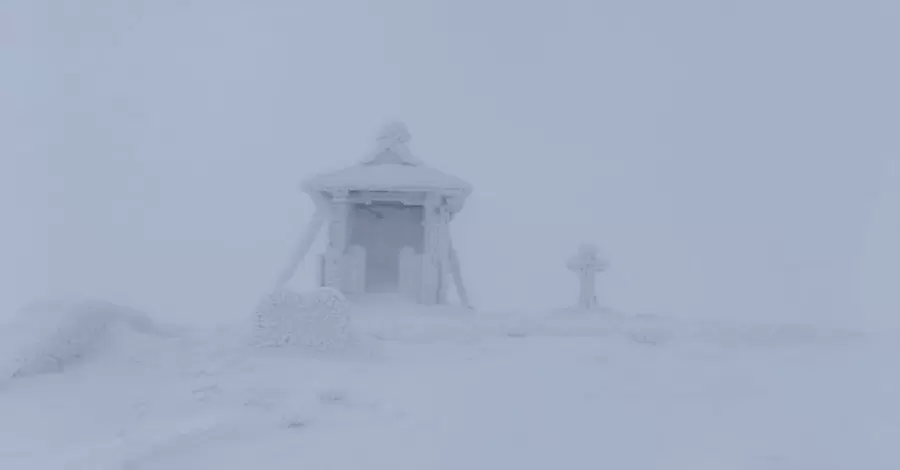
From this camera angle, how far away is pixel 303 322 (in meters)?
9.46

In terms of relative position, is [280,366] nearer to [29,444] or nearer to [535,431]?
[29,444]

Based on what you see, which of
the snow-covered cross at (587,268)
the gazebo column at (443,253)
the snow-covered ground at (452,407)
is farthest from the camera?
the gazebo column at (443,253)

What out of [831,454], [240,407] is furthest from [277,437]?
[831,454]

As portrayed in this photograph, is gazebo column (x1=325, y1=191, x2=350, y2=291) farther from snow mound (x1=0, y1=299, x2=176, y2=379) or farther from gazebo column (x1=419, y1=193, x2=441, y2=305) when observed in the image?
snow mound (x1=0, y1=299, x2=176, y2=379)

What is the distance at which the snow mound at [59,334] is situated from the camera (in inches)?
326

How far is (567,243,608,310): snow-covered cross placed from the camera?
1408 centimetres

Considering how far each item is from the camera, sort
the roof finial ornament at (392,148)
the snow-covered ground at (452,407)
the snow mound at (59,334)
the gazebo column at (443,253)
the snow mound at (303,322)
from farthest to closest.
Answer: the roof finial ornament at (392,148) < the gazebo column at (443,253) < the snow mound at (303,322) < the snow mound at (59,334) < the snow-covered ground at (452,407)

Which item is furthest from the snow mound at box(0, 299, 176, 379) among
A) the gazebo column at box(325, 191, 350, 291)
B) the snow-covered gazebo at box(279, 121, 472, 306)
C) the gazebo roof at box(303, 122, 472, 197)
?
the gazebo roof at box(303, 122, 472, 197)

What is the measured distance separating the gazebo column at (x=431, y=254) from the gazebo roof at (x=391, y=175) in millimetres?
394

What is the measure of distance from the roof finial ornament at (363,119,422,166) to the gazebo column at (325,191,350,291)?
1054mm

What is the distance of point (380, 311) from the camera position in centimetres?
1328

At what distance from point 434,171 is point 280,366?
6663mm

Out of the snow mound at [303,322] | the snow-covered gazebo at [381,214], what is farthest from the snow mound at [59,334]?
the snow-covered gazebo at [381,214]

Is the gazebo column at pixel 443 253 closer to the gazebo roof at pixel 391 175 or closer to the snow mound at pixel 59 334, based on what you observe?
the gazebo roof at pixel 391 175
